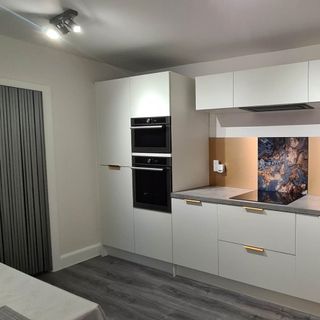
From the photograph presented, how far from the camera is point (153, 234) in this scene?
344 cm

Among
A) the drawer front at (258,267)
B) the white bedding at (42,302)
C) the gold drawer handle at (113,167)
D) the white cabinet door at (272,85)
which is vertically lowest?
the drawer front at (258,267)

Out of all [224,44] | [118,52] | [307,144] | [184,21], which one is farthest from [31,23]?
[307,144]

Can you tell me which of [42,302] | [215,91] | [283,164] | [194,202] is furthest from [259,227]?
[42,302]

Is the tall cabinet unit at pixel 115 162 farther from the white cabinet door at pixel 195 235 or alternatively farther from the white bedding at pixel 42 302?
the white bedding at pixel 42 302

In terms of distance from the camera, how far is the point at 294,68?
8.81 ft

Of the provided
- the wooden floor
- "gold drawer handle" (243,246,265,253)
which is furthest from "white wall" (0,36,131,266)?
"gold drawer handle" (243,246,265,253)

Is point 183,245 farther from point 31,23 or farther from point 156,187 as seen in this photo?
point 31,23

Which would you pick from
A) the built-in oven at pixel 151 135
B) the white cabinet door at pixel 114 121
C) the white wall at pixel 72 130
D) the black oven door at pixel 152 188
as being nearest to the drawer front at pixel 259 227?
the black oven door at pixel 152 188

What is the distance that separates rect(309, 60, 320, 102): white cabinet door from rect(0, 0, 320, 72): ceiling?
0.99ft

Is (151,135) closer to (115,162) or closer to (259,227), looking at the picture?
(115,162)

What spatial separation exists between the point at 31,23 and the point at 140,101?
4.07ft

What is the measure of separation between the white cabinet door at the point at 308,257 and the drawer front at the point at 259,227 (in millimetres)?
59

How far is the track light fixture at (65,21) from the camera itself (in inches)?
91.4

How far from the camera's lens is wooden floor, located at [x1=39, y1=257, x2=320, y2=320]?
2.62 metres
